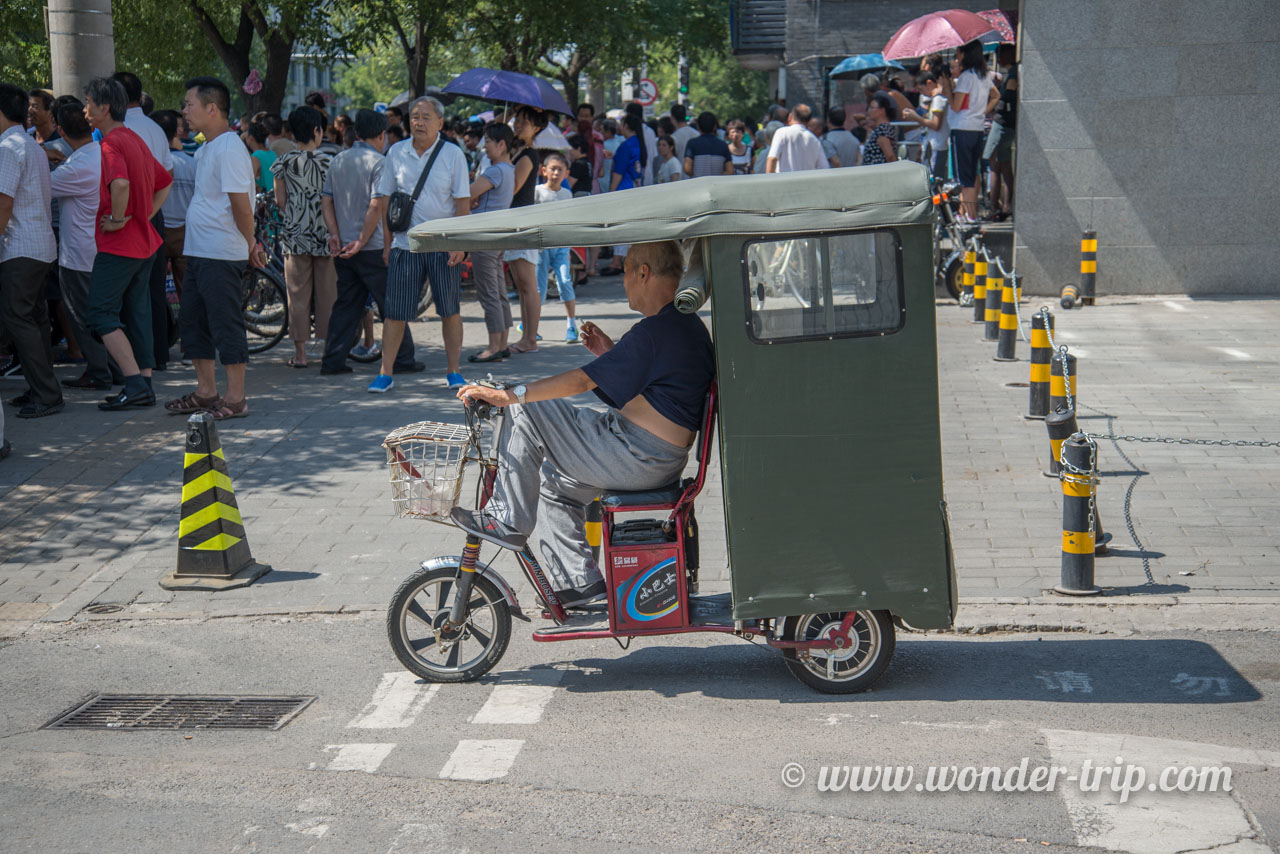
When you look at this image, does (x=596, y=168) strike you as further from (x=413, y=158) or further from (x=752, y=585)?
(x=752, y=585)

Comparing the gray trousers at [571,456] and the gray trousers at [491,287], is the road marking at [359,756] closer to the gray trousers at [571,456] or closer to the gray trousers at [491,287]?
the gray trousers at [571,456]

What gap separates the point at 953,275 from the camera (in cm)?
1501

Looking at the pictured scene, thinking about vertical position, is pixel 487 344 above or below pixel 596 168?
below

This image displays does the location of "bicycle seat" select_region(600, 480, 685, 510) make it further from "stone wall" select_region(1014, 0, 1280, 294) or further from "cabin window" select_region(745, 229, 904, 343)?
"stone wall" select_region(1014, 0, 1280, 294)

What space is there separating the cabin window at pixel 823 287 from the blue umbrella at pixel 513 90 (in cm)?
1053

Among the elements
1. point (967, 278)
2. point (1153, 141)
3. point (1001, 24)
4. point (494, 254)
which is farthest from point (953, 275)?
point (1001, 24)

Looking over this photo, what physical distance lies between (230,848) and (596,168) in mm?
16244

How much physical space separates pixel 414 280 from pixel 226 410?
1.62 metres

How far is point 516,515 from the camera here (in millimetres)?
5113

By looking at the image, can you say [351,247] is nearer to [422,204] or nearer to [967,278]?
[422,204]

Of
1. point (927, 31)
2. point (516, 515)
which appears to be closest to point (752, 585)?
point (516, 515)

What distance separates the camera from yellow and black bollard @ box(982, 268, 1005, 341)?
1215cm

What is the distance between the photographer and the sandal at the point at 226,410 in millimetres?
9477

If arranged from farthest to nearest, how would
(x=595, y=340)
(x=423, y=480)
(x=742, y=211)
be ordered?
(x=595, y=340) < (x=423, y=480) < (x=742, y=211)
